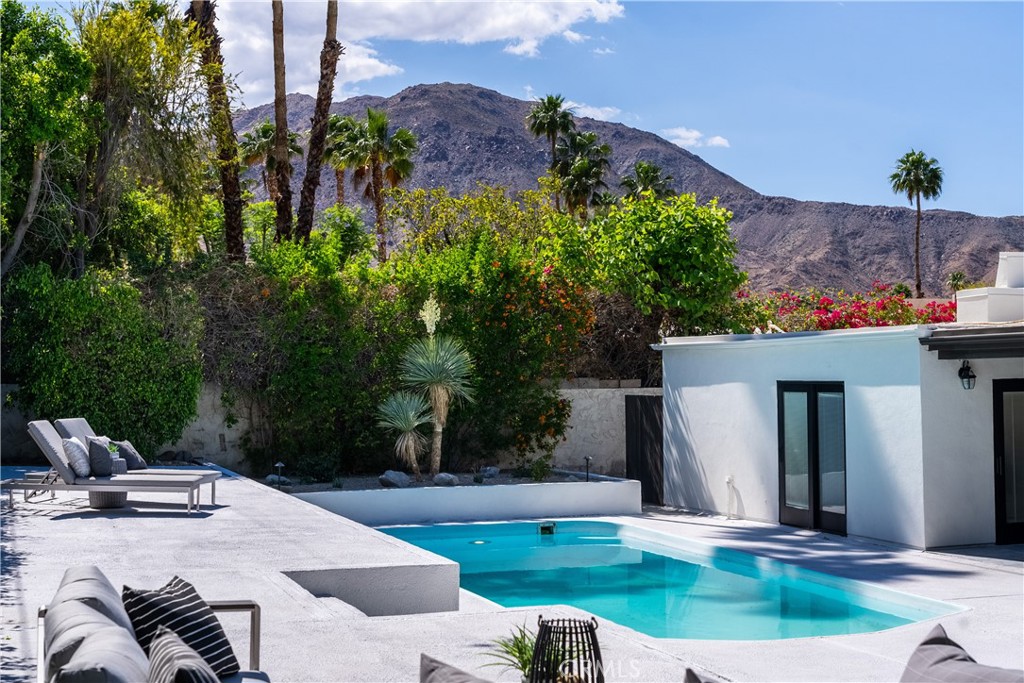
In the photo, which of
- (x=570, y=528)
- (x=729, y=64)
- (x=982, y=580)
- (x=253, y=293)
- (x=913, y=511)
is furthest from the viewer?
(x=729, y=64)

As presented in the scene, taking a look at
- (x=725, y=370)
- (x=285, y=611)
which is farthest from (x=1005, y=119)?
(x=285, y=611)

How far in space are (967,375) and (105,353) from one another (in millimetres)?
12119

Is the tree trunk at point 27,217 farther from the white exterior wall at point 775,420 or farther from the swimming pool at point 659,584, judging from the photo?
the white exterior wall at point 775,420

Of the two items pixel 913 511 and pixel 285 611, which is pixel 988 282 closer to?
pixel 913 511

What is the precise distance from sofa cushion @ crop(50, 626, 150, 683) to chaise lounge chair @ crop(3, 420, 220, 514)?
829 centimetres

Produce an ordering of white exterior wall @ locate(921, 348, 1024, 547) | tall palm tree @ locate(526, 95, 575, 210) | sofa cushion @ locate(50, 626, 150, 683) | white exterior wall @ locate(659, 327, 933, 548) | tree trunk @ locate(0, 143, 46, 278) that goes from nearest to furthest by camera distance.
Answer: sofa cushion @ locate(50, 626, 150, 683) → white exterior wall @ locate(921, 348, 1024, 547) → white exterior wall @ locate(659, 327, 933, 548) → tree trunk @ locate(0, 143, 46, 278) → tall palm tree @ locate(526, 95, 575, 210)

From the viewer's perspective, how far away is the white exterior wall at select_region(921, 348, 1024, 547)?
476 inches

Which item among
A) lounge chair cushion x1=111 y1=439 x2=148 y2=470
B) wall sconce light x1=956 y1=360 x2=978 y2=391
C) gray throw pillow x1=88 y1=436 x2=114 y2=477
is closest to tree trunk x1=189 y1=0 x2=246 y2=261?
lounge chair cushion x1=111 y1=439 x2=148 y2=470

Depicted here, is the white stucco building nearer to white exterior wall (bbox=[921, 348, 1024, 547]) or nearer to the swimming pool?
white exterior wall (bbox=[921, 348, 1024, 547])

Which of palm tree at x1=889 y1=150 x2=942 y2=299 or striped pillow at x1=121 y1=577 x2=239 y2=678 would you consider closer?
striped pillow at x1=121 y1=577 x2=239 y2=678

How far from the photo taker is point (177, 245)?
60.2 ft

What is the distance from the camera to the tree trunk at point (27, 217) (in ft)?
52.1

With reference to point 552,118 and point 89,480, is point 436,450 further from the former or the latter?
point 552,118

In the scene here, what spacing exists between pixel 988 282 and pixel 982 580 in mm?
59665
